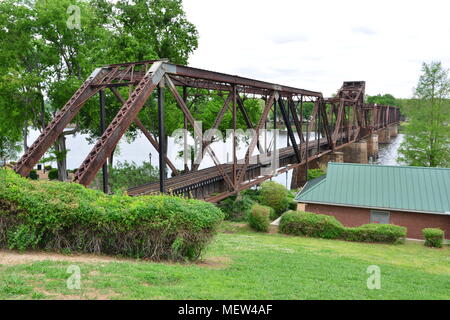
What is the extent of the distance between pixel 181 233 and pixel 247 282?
2.13m

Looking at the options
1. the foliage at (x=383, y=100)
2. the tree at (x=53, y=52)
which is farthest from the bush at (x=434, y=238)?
the foliage at (x=383, y=100)

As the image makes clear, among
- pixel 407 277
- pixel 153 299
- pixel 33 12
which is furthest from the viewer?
pixel 33 12

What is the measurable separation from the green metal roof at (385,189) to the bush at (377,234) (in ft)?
10.4

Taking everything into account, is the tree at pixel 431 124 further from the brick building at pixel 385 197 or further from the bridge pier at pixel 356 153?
the bridge pier at pixel 356 153

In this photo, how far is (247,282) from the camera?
8484mm

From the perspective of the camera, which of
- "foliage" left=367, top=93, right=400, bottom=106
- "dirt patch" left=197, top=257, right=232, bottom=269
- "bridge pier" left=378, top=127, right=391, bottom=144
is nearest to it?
"dirt patch" left=197, top=257, right=232, bottom=269

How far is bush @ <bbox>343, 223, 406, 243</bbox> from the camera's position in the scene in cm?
2025

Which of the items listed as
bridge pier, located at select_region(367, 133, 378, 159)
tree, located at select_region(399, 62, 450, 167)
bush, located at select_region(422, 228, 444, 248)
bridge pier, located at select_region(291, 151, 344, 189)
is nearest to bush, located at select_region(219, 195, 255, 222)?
bush, located at select_region(422, 228, 444, 248)

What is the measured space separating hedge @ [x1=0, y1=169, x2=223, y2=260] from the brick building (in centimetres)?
1631

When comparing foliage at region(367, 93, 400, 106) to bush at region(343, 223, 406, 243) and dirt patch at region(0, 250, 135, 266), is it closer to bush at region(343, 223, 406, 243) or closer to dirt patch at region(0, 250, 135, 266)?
bush at region(343, 223, 406, 243)

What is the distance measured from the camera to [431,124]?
38.6 m

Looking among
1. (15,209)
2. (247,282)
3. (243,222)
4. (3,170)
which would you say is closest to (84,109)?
(243,222)

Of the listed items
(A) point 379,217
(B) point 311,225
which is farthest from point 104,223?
(A) point 379,217
